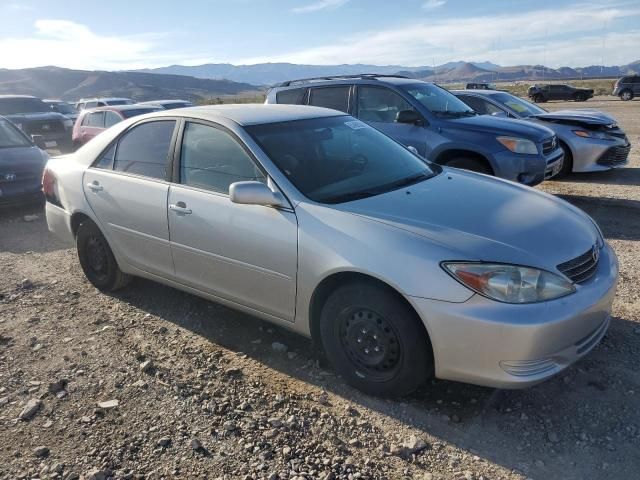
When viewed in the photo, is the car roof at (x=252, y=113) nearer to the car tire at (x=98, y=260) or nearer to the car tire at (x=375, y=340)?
the car tire at (x=98, y=260)

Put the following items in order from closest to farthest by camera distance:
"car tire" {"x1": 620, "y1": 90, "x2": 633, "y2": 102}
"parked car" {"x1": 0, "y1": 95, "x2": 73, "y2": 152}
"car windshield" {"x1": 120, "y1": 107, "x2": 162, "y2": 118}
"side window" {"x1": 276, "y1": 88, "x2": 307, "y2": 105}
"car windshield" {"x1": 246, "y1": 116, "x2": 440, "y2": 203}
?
"car windshield" {"x1": 246, "y1": 116, "x2": 440, "y2": 203} → "side window" {"x1": 276, "y1": 88, "x2": 307, "y2": 105} → "car windshield" {"x1": 120, "y1": 107, "x2": 162, "y2": 118} → "parked car" {"x1": 0, "y1": 95, "x2": 73, "y2": 152} → "car tire" {"x1": 620, "y1": 90, "x2": 633, "y2": 102}

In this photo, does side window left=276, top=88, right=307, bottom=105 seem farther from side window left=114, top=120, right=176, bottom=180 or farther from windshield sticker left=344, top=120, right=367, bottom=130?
side window left=114, top=120, right=176, bottom=180

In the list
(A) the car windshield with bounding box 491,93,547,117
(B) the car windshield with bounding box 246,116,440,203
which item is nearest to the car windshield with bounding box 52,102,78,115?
(A) the car windshield with bounding box 491,93,547,117

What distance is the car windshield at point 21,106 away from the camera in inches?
615

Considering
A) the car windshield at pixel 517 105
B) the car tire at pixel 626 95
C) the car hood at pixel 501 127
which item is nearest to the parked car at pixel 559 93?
the car tire at pixel 626 95

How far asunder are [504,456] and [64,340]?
3.19 m

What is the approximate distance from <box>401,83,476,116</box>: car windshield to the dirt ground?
3682mm

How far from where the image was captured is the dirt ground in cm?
265

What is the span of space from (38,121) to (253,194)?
14.5m

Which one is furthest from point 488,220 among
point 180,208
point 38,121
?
point 38,121

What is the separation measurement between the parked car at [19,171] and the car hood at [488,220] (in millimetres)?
6761

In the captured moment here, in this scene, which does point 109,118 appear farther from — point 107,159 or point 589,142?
point 589,142

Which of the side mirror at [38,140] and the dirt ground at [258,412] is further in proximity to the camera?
the side mirror at [38,140]

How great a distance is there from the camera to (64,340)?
409 centimetres
